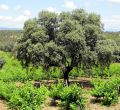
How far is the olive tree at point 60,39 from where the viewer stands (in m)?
30.6

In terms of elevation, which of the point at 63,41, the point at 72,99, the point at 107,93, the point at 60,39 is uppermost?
the point at 60,39

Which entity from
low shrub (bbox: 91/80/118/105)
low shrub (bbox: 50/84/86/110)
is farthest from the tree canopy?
low shrub (bbox: 50/84/86/110)

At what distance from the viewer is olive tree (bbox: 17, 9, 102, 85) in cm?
3061

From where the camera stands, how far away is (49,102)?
25047 mm

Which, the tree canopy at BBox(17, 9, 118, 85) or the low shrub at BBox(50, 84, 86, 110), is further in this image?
the tree canopy at BBox(17, 9, 118, 85)

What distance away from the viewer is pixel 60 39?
31.2 m

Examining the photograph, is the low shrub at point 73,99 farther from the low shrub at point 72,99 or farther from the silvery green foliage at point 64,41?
the silvery green foliage at point 64,41

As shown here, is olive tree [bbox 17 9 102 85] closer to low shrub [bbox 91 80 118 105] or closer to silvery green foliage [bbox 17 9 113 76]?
silvery green foliage [bbox 17 9 113 76]

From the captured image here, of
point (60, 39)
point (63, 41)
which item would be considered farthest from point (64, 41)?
point (60, 39)

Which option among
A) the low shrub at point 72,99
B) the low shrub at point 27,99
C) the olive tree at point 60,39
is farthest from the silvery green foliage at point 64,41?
the low shrub at point 27,99

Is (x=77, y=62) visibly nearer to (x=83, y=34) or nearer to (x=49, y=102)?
(x=83, y=34)

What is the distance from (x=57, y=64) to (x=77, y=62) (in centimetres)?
223

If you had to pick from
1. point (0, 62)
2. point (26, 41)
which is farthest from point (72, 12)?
point (0, 62)

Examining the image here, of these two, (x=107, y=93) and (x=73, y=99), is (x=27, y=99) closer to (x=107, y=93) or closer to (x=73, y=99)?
(x=73, y=99)
